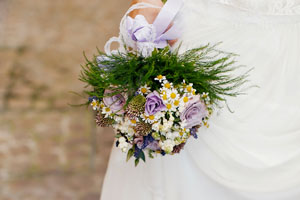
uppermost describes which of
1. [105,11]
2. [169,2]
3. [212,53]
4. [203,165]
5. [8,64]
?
[105,11]

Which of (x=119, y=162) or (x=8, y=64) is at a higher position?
(x=8, y=64)

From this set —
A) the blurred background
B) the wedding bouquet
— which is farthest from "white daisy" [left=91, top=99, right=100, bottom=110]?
the blurred background

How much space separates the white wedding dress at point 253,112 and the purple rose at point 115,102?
28cm

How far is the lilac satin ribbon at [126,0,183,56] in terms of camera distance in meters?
1.05

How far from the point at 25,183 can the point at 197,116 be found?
4.61 feet

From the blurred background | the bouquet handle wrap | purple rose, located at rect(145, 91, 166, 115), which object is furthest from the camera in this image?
the blurred background

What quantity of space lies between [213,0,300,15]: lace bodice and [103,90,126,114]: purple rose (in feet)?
1.44

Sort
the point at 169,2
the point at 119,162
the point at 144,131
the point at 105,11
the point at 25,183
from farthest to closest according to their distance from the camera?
the point at 105,11 → the point at 25,183 → the point at 119,162 → the point at 169,2 → the point at 144,131

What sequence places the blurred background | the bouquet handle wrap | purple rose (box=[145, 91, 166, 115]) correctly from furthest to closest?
1. the blurred background
2. the bouquet handle wrap
3. purple rose (box=[145, 91, 166, 115])

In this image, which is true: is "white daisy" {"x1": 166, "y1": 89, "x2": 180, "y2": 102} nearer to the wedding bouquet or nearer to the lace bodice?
the wedding bouquet

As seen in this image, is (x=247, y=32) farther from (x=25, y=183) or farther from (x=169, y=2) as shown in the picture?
(x=25, y=183)

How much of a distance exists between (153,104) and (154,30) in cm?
23

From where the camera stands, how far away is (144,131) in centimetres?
99

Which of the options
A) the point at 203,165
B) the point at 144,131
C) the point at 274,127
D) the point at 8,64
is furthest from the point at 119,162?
the point at 8,64
